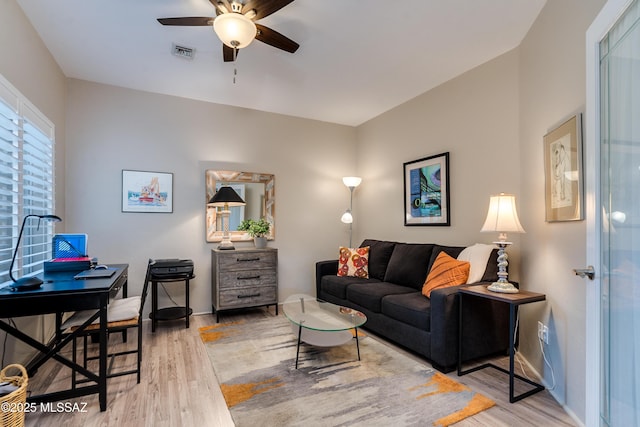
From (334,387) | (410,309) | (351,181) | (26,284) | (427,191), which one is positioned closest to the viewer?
(26,284)

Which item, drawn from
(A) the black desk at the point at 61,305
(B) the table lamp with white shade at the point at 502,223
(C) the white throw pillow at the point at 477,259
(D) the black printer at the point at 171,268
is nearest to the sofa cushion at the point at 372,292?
(C) the white throw pillow at the point at 477,259

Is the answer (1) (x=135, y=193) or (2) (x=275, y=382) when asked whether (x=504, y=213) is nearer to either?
(2) (x=275, y=382)

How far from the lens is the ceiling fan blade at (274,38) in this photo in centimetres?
224

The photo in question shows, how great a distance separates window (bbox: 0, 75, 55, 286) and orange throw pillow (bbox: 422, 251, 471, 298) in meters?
3.16

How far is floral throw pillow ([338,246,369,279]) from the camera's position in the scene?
405 cm

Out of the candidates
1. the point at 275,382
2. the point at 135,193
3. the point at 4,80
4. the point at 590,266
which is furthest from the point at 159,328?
the point at 590,266

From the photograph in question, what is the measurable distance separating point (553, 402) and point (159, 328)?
360cm

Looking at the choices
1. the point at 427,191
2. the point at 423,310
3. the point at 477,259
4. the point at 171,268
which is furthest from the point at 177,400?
the point at 427,191

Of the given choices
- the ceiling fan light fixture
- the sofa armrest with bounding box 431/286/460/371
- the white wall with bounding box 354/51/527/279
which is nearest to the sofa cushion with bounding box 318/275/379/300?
the white wall with bounding box 354/51/527/279

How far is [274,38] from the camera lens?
92.5 inches

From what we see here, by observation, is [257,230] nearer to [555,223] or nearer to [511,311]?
[511,311]

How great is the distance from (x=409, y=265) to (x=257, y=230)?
76.4 inches

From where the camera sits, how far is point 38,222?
267 centimetres

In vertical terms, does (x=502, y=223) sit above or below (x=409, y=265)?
above
